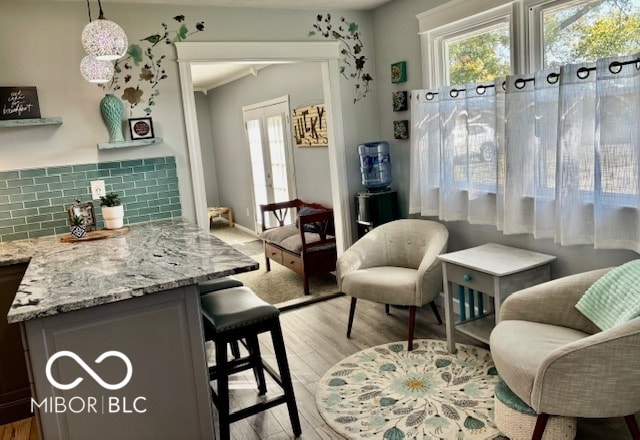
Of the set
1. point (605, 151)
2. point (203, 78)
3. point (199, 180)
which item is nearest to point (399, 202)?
point (199, 180)

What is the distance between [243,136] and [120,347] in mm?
5853

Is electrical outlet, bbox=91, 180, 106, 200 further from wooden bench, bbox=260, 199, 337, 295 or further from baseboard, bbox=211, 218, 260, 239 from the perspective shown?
baseboard, bbox=211, 218, 260, 239

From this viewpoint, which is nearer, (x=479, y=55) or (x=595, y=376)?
(x=595, y=376)

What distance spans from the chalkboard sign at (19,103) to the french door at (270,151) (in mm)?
3109

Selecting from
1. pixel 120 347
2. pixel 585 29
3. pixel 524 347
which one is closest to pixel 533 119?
pixel 585 29

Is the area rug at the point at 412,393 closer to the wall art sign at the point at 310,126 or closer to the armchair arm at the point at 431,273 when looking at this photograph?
the armchair arm at the point at 431,273

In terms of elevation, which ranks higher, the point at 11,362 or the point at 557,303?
the point at 557,303

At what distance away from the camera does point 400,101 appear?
3.94 meters

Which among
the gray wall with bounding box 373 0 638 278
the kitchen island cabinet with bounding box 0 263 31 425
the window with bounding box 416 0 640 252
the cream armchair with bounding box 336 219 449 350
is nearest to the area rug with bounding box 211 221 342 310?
the cream armchair with bounding box 336 219 449 350

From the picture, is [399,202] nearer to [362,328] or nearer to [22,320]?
[362,328]

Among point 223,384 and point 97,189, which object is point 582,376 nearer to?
point 223,384

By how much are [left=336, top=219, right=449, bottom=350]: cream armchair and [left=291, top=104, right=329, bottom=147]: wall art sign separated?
66.8 inches

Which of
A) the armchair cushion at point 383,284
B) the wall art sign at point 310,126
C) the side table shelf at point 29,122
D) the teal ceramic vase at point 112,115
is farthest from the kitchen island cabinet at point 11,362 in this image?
the wall art sign at point 310,126

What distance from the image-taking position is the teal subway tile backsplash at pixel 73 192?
10.3ft
